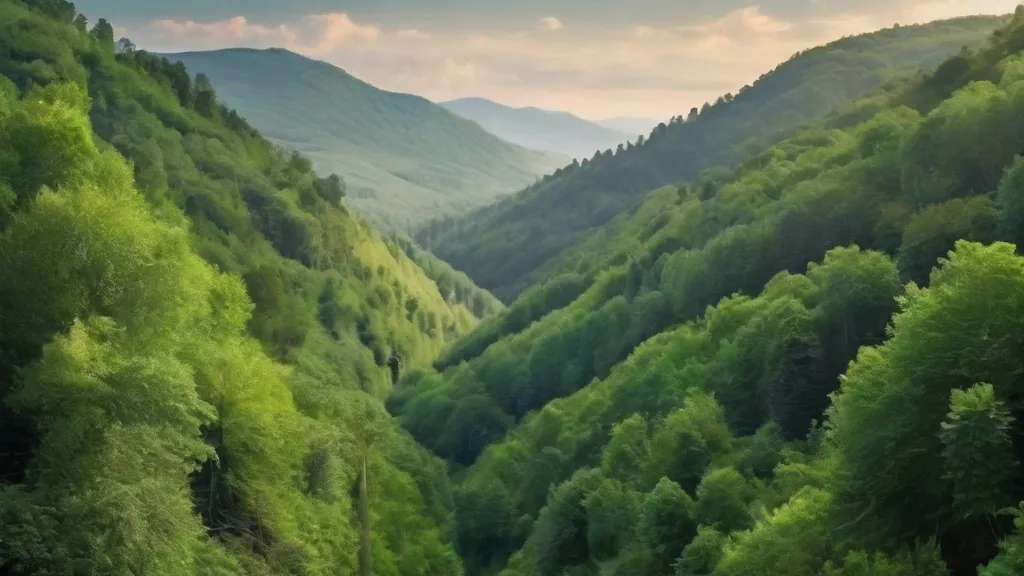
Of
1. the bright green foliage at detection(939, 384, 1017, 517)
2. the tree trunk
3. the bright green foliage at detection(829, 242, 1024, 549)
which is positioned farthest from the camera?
the tree trunk

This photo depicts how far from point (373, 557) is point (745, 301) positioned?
1862 inches

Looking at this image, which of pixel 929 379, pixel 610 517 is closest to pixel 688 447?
pixel 610 517

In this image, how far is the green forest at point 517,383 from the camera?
32000mm

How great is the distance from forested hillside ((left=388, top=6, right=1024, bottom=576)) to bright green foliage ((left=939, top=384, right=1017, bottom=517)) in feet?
0.34

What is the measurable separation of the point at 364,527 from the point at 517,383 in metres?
67.1

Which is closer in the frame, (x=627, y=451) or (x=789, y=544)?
(x=789, y=544)

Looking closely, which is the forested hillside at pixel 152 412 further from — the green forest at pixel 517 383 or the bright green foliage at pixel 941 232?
the bright green foliage at pixel 941 232

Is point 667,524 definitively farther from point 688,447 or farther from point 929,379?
point 929,379

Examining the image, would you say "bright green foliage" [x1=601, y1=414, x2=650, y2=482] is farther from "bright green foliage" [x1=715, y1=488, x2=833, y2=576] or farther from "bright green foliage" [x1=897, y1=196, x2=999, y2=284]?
"bright green foliage" [x1=897, y1=196, x2=999, y2=284]

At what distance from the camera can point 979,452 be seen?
28.7 m

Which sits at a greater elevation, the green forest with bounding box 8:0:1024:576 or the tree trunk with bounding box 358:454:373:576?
the green forest with bounding box 8:0:1024:576

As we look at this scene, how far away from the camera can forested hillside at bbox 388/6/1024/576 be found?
31.8 m

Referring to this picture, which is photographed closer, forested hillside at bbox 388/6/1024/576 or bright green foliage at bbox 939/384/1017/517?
bright green foliage at bbox 939/384/1017/517

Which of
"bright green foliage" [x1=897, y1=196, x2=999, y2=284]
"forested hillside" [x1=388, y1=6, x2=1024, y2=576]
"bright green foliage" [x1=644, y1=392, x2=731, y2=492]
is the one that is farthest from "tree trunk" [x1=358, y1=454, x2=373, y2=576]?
"bright green foliage" [x1=897, y1=196, x2=999, y2=284]
